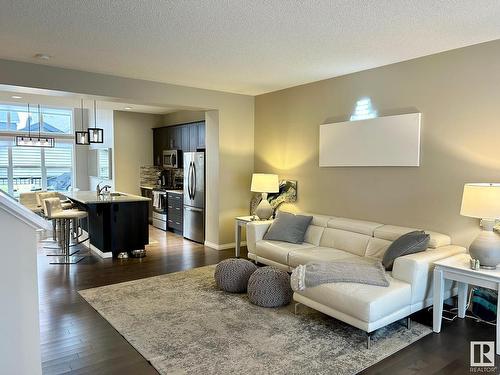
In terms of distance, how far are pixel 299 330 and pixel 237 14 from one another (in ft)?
8.82

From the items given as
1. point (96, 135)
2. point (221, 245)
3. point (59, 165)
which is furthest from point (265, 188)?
point (59, 165)

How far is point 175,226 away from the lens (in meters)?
7.69

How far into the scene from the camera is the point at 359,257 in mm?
4109

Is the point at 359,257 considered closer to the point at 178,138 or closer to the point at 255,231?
the point at 255,231

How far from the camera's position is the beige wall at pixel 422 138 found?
360 centimetres

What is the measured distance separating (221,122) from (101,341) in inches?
155

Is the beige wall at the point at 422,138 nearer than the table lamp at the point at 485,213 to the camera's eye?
No

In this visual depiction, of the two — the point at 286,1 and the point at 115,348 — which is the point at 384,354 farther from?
the point at 286,1

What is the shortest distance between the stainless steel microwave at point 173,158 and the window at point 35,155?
3.74m

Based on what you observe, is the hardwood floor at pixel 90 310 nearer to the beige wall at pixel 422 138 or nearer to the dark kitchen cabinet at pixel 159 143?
the beige wall at pixel 422 138

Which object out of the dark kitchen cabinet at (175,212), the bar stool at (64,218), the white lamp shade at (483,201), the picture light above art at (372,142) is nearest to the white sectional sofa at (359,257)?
the white lamp shade at (483,201)

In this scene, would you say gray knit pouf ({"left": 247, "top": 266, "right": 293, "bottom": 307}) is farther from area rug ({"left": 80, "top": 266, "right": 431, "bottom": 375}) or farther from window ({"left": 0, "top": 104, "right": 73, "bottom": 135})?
window ({"left": 0, "top": 104, "right": 73, "bottom": 135})

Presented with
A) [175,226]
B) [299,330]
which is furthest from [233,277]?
[175,226]

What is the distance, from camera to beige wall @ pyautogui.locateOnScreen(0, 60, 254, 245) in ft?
16.4
